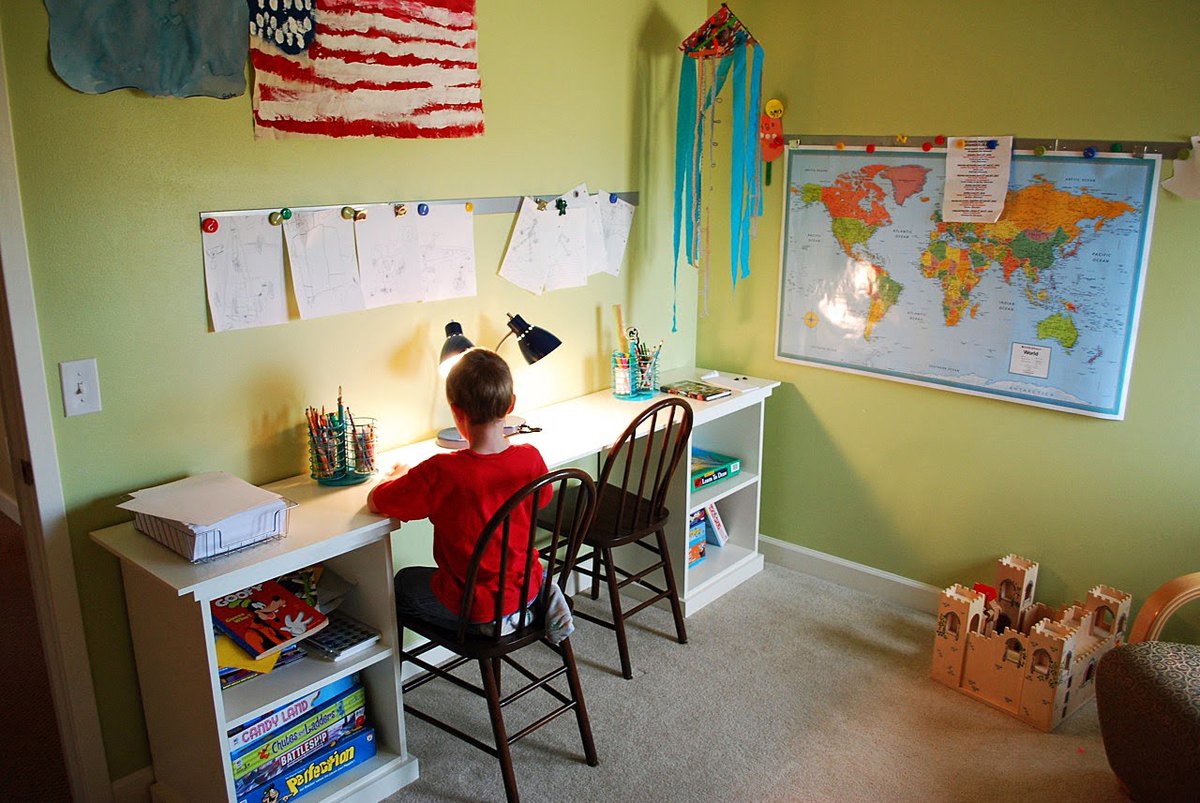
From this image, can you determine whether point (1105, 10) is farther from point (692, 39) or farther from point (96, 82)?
point (96, 82)

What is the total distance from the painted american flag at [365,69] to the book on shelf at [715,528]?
5.17ft

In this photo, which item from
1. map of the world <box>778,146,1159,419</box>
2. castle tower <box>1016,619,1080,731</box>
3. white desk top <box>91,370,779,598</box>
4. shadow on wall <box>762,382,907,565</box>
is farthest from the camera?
shadow on wall <box>762,382,907,565</box>

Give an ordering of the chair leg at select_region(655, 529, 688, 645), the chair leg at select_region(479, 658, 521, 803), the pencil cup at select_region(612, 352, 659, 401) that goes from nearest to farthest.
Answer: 1. the chair leg at select_region(479, 658, 521, 803)
2. the chair leg at select_region(655, 529, 688, 645)
3. the pencil cup at select_region(612, 352, 659, 401)

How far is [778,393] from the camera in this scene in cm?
354

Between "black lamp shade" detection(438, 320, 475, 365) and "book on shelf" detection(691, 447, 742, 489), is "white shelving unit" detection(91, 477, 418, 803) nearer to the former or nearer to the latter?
"black lamp shade" detection(438, 320, 475, 365)

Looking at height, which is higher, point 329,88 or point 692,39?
point 692,39

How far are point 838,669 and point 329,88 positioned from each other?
2188 mm

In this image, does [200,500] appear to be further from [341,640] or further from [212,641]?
[341,640]

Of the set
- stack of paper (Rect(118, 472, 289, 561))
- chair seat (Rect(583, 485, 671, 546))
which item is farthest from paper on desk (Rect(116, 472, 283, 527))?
chair seat (Rect(583, 485, 671, 546))

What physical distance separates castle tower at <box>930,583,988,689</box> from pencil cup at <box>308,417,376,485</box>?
169cm

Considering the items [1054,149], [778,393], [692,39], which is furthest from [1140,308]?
[692,39]

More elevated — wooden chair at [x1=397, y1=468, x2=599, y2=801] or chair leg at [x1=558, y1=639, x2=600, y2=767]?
wooden chair at [x1=397, y1=468, x2=599, y2=801]

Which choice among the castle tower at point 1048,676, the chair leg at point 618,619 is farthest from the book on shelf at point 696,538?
the castle tower at point 1048,676

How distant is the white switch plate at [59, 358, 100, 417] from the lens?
80.6 inches
